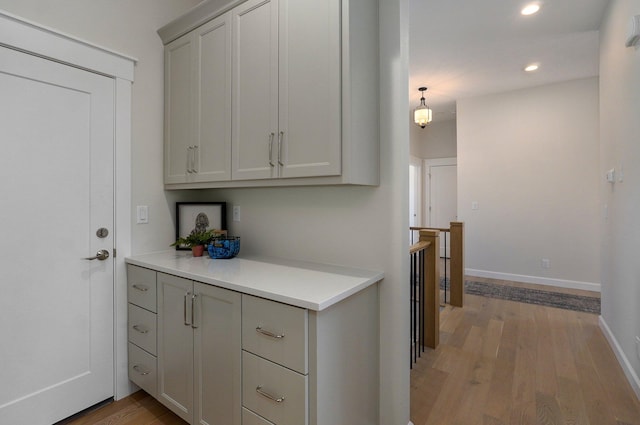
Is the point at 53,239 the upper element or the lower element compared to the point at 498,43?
lower

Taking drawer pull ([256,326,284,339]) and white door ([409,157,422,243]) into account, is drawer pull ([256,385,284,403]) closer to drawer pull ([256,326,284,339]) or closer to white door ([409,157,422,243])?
drawer pull ([256,326,284,339])

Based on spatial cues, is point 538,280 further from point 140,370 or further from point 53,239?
point 53,239

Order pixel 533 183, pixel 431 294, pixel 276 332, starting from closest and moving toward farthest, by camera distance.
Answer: pixel 276 332
pixel 431 294
pixel 533 183

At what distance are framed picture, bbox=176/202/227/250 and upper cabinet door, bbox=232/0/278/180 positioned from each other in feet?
1.78

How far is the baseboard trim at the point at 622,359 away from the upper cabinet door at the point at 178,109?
315 cm

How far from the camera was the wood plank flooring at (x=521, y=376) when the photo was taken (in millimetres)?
1810

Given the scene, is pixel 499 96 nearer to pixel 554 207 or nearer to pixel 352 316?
pixel 554 207

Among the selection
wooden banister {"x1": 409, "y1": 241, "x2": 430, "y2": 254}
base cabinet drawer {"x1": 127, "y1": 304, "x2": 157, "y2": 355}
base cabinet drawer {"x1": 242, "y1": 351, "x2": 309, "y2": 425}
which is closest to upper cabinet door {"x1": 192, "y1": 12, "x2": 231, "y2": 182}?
base cabinet drawer {"x1": 127, "y1": 304, "x2": 157, "y2": 355}

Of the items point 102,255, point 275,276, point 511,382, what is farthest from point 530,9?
point 102,255

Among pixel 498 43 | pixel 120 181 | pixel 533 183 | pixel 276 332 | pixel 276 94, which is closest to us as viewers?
pixel 276 332

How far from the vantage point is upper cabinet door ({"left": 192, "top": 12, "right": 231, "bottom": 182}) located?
1866 mm

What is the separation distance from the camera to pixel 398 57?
1564 millimetres

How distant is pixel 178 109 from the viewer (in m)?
2.14

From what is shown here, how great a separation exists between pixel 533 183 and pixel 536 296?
1585 millimetres
